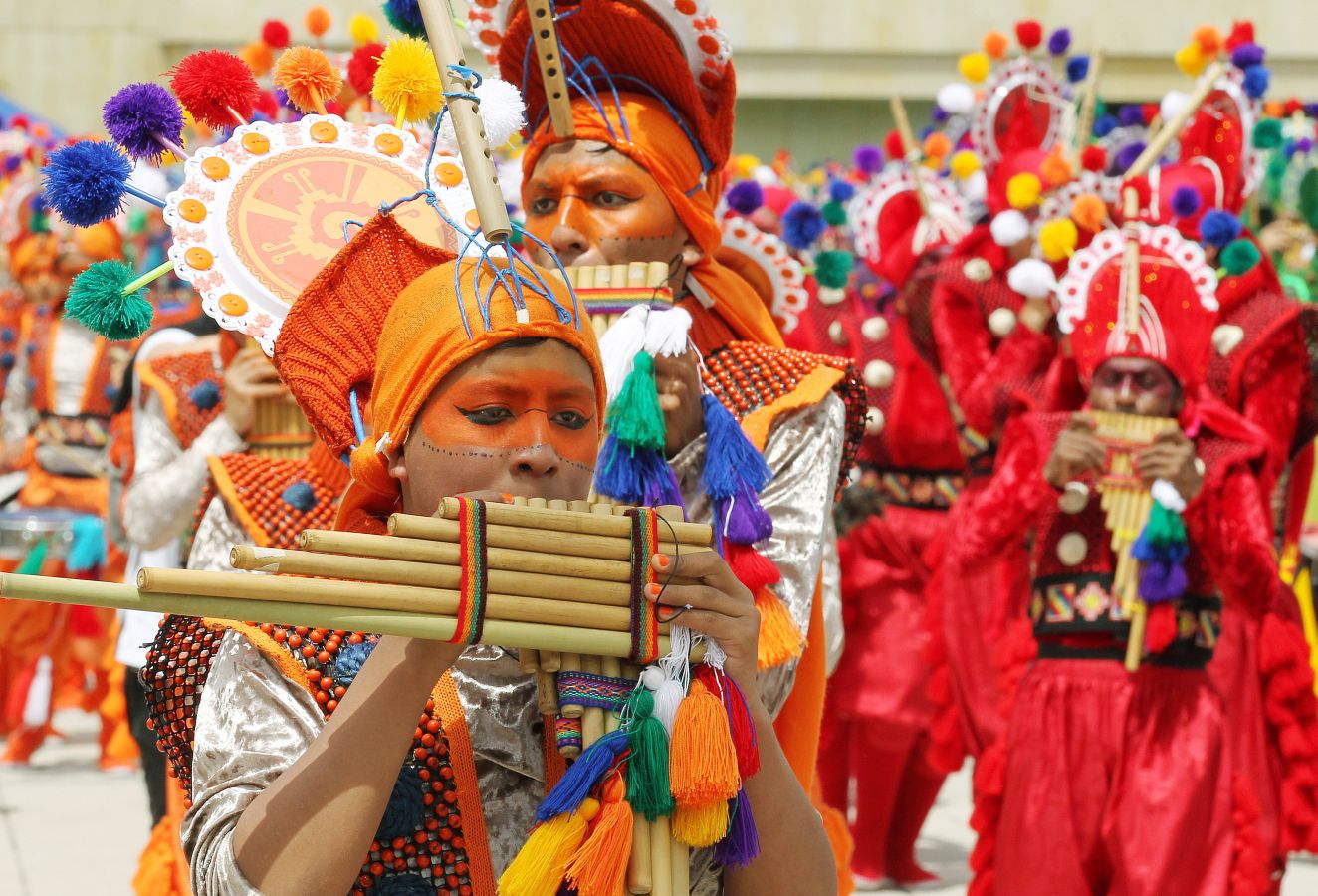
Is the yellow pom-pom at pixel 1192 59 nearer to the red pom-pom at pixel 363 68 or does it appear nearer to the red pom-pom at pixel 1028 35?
the red pom-pom at pixel 1028 35

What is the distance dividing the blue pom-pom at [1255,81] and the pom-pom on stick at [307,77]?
5586 millimetres

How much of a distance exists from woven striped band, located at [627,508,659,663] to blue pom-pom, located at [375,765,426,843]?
0.36 meters

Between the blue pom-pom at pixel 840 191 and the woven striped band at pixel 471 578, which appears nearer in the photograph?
the woven striped band at pixel 471 578

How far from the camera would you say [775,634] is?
314 centimetres

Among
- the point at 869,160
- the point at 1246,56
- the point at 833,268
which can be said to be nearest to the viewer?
the point at 833,268

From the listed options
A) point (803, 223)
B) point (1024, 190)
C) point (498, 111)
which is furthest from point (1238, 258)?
point (498, 111)

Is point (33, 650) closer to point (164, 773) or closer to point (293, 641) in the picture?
point (164, 773)

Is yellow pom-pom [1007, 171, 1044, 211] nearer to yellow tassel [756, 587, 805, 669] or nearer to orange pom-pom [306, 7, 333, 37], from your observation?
orange pom-pom [306, 7, 333, 37]

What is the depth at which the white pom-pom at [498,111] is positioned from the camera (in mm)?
2732

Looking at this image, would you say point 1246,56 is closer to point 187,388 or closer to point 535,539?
point 187,388

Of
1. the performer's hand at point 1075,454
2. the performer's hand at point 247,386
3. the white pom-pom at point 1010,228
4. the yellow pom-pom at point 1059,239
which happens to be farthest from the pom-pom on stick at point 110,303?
the white pom-pom at point 1010,228

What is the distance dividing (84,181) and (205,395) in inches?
115

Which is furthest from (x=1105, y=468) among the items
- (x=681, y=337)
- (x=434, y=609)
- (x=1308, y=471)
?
(x=434, y=609)

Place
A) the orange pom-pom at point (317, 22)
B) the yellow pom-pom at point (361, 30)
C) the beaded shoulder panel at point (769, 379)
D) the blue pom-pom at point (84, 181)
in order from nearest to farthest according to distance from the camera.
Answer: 1. the blue pom-pom at point (84, 181)
2. the beaded shoulder panel at point (769, 379)
3. the yellow pom-pom at point (361, 30)
4. the orange pom-pom at point (317, 22)
